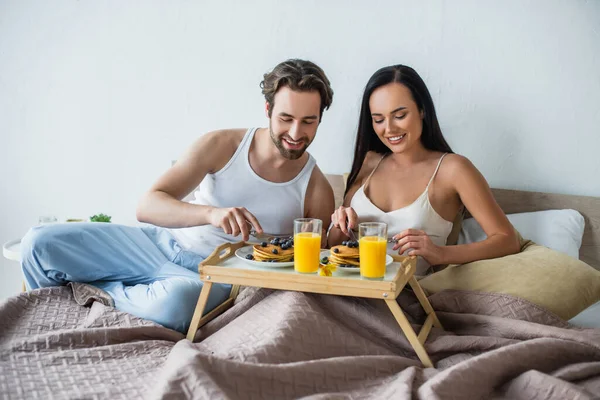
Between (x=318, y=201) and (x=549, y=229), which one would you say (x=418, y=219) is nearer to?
(x=318, y=201)

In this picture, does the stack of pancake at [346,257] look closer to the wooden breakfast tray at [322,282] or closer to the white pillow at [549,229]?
the wooden breakfast tray at [322,282]

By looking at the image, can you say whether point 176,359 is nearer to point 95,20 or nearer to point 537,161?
point 537,161

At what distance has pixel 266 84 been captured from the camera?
2121mm

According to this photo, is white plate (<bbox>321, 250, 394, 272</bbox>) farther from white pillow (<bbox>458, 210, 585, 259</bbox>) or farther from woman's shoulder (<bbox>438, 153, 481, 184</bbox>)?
white pillow (<bbox>458, 210, 585, 259</bbox>)

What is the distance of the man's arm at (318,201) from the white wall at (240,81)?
0.36 metres

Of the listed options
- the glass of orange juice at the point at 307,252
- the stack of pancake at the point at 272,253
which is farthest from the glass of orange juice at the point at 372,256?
the stack of pancake at the point at 272,253

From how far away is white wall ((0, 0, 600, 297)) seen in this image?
2.28m

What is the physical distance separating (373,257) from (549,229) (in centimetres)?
95

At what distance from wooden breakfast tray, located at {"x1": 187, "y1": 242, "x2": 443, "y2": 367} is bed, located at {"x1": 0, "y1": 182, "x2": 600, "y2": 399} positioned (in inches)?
2.1

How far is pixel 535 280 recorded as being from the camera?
70.3 inches

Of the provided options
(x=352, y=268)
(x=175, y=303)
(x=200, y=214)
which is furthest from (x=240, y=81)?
(x=352, y=268)

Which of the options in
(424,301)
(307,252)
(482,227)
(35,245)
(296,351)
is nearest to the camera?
(296,351)

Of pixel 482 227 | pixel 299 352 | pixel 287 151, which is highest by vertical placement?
pixel 287 151

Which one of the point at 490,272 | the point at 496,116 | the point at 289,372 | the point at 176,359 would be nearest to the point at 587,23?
the point at 496,116
